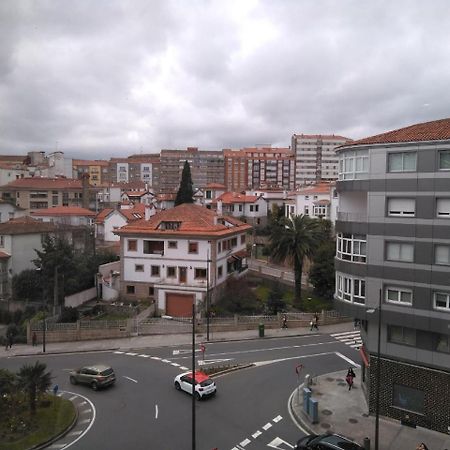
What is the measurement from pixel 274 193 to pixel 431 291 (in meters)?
68.9

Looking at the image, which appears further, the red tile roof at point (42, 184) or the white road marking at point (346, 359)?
the red tile roof at point (42, 184)

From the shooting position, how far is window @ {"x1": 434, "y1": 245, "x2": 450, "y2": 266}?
19.0 m

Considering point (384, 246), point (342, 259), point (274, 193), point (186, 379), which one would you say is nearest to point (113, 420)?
point (186, 379)

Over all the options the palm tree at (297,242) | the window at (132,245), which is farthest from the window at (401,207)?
the window at (132,245)

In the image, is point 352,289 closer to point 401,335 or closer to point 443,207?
point 401,335

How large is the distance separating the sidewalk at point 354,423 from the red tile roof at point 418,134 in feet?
42.2

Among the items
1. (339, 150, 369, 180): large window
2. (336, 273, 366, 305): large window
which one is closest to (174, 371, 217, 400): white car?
(336, 273, 366, 305): large window

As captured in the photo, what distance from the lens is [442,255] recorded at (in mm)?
19188

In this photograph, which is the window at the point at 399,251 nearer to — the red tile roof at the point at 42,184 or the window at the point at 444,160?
the window at the point at 444,160

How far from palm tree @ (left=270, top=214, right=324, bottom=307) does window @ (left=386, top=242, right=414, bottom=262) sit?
19686 mm

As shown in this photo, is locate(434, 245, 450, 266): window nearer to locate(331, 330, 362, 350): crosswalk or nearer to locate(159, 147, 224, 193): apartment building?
locate(331, 330, 362, 350): crosswalk

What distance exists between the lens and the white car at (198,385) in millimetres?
22203

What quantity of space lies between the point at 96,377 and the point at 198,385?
6.02m

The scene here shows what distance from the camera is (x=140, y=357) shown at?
3027 cm
